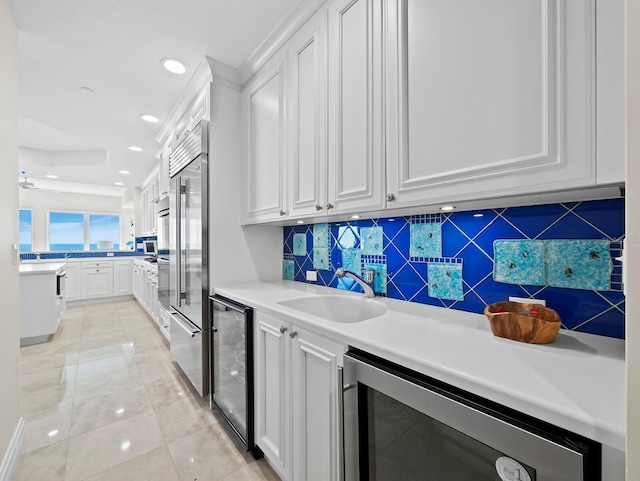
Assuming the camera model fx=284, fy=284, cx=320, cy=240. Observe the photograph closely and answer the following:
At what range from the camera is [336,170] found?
1433mm

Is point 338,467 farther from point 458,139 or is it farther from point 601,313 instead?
point 458,139

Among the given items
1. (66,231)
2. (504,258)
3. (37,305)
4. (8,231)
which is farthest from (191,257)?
(66,231)

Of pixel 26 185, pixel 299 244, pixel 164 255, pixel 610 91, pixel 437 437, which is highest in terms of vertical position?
pixel 26 185

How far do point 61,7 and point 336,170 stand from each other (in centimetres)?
184

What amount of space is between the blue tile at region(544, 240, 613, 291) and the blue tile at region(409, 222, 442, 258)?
427 millimetres

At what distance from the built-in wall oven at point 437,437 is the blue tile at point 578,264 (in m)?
0.62

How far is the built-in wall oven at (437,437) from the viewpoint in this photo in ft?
1.84

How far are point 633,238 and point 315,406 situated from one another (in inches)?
43.6

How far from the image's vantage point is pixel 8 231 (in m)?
1.62

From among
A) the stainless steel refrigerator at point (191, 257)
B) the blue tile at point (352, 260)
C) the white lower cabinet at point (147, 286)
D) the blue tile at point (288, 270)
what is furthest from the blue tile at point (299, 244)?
the white lower cabinet at point (147, 286)

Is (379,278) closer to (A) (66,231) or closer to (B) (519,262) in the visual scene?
(B) (519,262)

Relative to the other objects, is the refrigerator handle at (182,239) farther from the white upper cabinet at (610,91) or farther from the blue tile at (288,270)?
the white upper cabinet at (610,91)

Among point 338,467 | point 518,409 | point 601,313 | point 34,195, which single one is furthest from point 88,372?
point 34,195

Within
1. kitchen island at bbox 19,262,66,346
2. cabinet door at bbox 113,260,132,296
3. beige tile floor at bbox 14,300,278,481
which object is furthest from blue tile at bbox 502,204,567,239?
cabinet door at bbox 113,260,132,296
